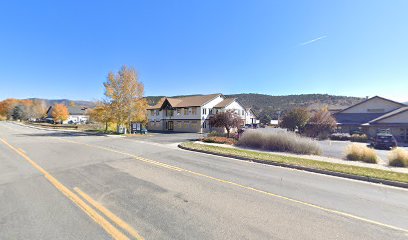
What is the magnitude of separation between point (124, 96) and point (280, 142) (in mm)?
26352

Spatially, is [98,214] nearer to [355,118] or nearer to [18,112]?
[355,118]

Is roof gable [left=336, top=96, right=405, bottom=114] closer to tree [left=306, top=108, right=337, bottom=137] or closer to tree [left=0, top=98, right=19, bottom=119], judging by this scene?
tree [left=306, top=108, right=337, bottom=137]

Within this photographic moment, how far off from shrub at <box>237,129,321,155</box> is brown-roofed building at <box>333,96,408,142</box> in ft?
67.5

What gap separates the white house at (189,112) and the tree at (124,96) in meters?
12.0

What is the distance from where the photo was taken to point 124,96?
3403 centimetres

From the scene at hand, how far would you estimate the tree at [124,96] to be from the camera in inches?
1325

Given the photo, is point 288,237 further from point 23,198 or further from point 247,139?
point 247,139

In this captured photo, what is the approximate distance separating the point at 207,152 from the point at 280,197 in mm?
9640

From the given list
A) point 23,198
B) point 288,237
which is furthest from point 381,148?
point 23,198

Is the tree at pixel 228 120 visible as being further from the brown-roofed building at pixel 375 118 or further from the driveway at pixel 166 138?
the brown-roofed building at pixel 375 118

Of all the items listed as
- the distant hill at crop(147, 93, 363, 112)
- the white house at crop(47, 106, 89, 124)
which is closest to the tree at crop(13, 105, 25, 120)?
the white house at crop(47, 106, 89, 124)

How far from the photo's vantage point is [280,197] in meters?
6.39

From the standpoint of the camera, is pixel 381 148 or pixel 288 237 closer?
pixel 288 237

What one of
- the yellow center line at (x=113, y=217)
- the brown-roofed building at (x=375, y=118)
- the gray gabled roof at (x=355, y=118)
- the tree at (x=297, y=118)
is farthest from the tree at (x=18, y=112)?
the brown-roofed building at (x=375, y=118)
